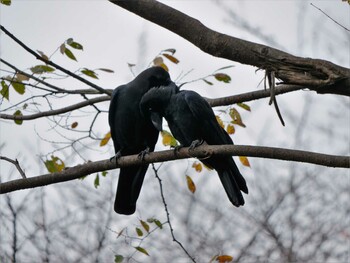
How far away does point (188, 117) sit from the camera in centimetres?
505

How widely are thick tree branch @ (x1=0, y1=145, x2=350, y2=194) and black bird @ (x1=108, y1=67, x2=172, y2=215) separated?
39.3 inches

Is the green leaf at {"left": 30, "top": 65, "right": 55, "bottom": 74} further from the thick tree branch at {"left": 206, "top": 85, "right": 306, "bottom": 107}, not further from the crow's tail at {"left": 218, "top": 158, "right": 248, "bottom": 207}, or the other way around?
the crow's tail at {"left": 218, "top": 158, "right": 248, "bottom": 207}

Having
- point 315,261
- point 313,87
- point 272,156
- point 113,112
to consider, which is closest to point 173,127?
point 113,112

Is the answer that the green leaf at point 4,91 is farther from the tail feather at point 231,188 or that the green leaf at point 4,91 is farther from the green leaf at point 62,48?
the tail feather at point 231,188

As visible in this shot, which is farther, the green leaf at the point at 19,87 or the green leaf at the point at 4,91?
the green leaf at the point at 19,87

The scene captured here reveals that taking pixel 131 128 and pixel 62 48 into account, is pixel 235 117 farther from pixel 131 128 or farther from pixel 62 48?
pixel 62 48

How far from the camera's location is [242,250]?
32.6 feet

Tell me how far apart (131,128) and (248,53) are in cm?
259

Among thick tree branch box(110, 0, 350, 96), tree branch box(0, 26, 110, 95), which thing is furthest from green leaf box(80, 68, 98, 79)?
thick tree branch box(110, 0, 350, 96)

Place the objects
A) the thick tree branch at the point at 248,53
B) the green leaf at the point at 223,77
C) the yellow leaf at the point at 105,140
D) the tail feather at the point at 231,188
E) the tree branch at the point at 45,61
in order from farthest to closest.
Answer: the yellow leaf at the point at 105,140
the green leaf at the point at 223,77
the tail feather at the point at 231,188
the tree branch at the point at 45,61
the thick tree branch at the point at 248,53

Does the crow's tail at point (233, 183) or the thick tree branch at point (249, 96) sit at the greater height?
the thick tree branch at point (249, 96)

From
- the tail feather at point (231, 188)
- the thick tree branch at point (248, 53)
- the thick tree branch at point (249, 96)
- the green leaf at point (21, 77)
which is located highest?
the green leaf at point (21, 77)

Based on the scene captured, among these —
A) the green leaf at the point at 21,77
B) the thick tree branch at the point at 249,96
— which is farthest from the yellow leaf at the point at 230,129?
the green leaf at the point at 21,77

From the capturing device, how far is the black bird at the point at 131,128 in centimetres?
545
